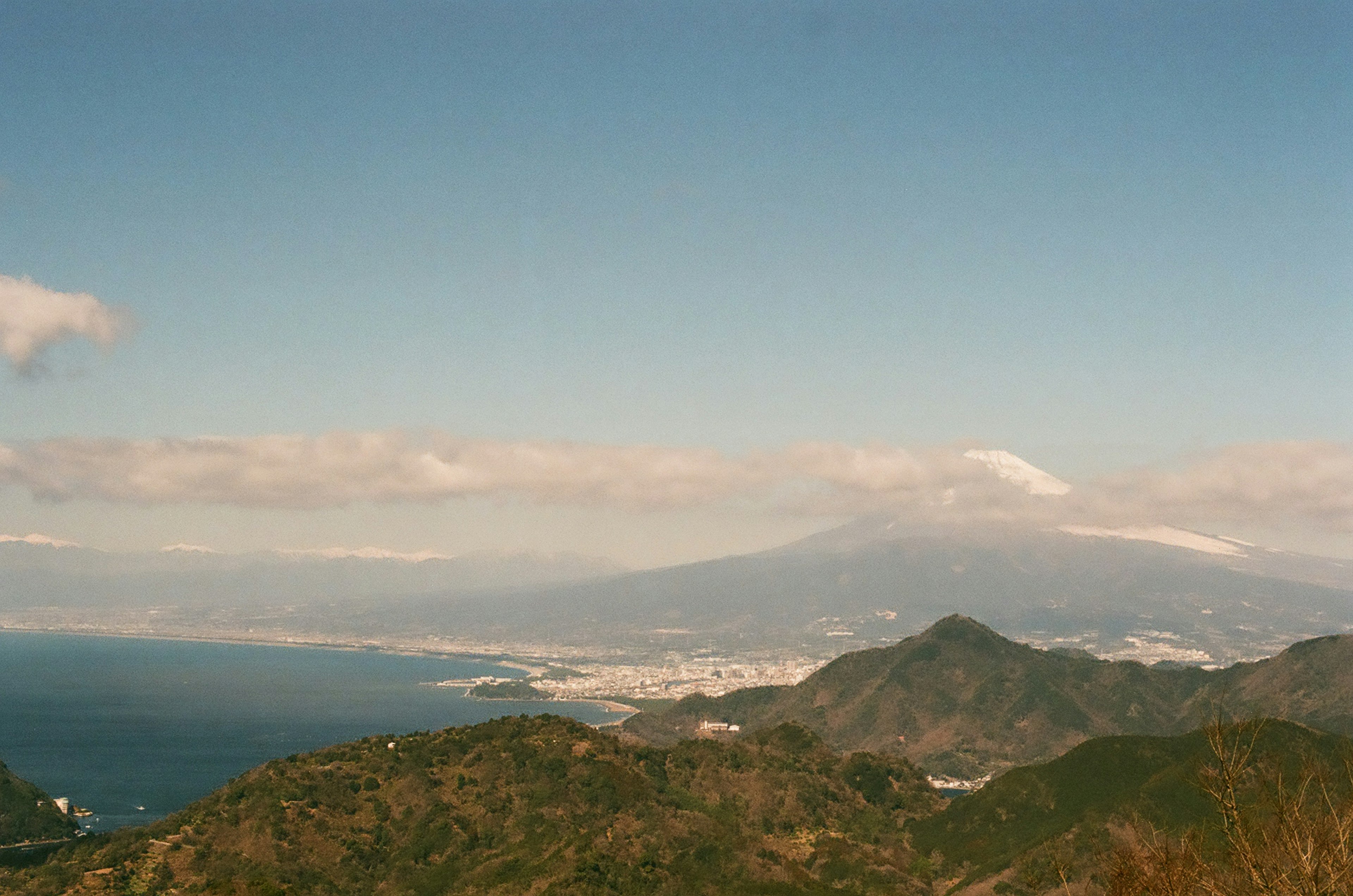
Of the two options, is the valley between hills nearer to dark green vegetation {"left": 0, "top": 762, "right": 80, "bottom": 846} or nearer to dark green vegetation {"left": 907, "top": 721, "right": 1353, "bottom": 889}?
dark green vegetation {"left": 907, "top": 721, "right": 1353, "bottom": 889}

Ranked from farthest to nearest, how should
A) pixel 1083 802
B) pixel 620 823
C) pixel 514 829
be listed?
pixel 1083 802 < pixel 620 823 < pixel 514 829

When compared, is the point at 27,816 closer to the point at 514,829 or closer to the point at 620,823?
the point at 514,829

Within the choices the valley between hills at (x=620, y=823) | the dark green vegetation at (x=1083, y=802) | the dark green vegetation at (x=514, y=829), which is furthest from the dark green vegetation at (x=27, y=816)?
the dark green vegetation at (x=1083, y=802)

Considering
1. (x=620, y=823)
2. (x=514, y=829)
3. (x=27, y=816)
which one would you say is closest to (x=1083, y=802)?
(x=620, y=823)

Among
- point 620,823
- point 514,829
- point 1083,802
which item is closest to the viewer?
point 514,829

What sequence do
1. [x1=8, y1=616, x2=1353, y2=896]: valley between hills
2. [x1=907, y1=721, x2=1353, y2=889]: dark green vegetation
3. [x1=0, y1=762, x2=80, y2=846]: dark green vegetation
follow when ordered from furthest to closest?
1. [x1=0, y1=762, x2=80, y2=846]: dark green vegetation
2. [x1=907, y1=721, x2=1353, y2=889]: dark green vegetation
3. [x1=8, y1=616, x2=1353, y2=896]: valley between hills

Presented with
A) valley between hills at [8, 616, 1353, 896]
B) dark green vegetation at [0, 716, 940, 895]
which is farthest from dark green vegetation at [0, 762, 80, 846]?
dark green vegetation at [0, 716, 940, 895]

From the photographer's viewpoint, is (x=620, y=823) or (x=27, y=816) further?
(x=27, y=816)
